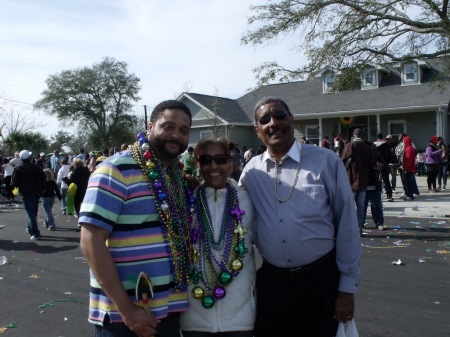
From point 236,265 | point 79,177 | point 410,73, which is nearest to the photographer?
point 236,265

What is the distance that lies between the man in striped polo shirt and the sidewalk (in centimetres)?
969

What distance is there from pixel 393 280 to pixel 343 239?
3843 millimetres

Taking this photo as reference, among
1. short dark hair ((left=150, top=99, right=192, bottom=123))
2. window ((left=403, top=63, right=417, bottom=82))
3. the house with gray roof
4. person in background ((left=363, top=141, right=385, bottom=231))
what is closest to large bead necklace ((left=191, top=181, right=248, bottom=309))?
short dark hair ((left=150, top=99, right=192, bottom=123))

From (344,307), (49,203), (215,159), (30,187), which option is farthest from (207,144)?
(49,203)

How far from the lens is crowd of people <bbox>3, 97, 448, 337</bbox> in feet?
7.82

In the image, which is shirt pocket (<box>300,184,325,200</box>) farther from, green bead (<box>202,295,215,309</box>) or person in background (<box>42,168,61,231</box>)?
person in background (<box>42,168,61,231</box>)

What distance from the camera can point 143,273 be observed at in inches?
93.0

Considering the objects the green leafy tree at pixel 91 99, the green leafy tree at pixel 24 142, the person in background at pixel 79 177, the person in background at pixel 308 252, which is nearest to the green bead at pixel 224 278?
the person in background at pixel 308 252

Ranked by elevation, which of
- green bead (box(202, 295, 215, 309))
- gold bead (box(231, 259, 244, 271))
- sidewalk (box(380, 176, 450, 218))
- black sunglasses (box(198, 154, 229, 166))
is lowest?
sidewalk (box(380, 176, 450, 218))

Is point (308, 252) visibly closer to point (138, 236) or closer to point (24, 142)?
point (138, 236)

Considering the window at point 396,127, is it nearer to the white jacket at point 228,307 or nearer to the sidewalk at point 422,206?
the sidewalk at point 422,206

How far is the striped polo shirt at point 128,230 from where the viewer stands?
92.3 inches

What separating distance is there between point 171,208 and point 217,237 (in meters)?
0.35

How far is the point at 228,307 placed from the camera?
264 cm
